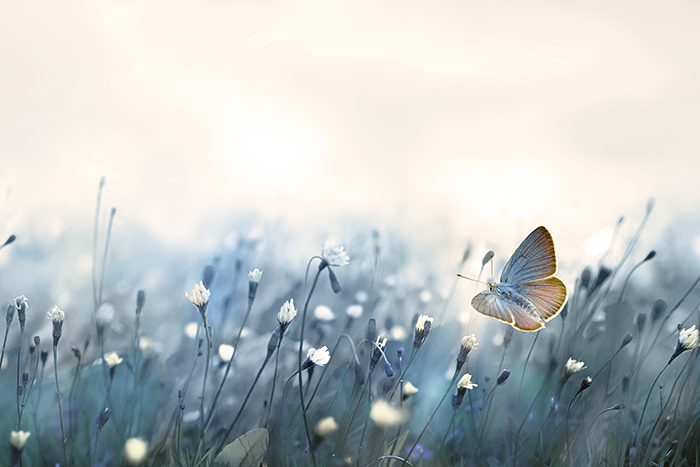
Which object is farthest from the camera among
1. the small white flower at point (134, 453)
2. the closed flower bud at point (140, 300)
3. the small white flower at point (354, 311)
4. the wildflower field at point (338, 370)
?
the small white flower at point (354, 311)

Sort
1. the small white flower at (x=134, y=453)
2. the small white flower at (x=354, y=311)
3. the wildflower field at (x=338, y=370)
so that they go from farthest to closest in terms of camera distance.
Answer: the small white flower at (x=354, y=311) → the wildflower field at (x=338, y=370) → the small white flower at (x=134, y=453)

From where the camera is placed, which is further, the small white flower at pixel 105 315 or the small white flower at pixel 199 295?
the small white flower at pixel 105 315

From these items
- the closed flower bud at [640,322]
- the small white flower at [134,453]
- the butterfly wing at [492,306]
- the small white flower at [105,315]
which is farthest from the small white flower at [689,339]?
the small white flower at [105,315]

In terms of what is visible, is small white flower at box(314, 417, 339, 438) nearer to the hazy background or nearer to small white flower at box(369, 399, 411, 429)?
small white flower at box(369, 399, 411, 429)

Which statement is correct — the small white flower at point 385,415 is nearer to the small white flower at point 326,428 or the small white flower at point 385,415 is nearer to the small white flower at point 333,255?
the small white flower at point 326,428

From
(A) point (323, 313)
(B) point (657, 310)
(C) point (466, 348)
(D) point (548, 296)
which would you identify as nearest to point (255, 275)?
(A) point (323, 313)

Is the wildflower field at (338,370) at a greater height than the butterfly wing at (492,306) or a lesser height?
lesser

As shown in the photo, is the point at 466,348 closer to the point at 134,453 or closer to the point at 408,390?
the point at 408,390

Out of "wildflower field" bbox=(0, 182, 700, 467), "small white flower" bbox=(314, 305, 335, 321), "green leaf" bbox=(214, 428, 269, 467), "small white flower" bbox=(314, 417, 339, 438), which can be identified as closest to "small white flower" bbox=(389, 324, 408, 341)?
"wildflower field" bbox=(0, 182, 700, 467)
